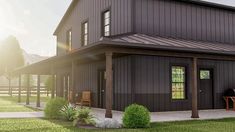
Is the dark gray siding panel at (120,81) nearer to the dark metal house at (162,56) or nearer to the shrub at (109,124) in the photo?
the dark metal house at (162,56)

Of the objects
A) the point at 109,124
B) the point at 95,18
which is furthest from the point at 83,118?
the point at 95,18

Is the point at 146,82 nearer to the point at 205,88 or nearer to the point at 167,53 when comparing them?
the point at 167,53

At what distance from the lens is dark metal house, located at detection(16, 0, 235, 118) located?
14.5m

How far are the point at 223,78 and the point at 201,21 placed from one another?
11.7ft

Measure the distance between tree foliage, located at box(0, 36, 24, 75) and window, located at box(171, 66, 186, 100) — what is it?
4548 centimetres

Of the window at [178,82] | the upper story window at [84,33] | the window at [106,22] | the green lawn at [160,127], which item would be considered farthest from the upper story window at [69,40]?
the green lawn at [160,127]

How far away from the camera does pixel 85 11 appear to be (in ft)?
71.7

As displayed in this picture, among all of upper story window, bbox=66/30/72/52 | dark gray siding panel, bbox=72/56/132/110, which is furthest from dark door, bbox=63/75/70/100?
dark gray siding panel, bbox=72/56/132/110

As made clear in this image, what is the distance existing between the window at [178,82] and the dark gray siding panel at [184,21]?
182cm

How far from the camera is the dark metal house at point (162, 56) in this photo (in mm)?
14461

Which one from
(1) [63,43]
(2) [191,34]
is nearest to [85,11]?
(1) [63,43]

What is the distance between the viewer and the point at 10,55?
59156 mm

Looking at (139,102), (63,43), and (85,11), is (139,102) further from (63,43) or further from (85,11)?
(63,43)

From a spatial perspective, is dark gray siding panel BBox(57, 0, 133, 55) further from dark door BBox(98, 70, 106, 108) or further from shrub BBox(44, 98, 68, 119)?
shrub BBox(44, 98, 68, 119)
